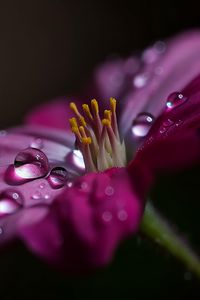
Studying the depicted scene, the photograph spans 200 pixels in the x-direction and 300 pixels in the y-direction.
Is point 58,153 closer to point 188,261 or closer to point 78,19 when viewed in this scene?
point 188,261

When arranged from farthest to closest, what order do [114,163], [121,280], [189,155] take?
1. [121,280]
2. [114,163]
3. [189,155]

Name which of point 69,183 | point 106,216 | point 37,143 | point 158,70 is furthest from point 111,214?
point 158,70

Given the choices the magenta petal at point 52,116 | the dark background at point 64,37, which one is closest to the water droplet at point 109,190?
the magenta petal at point 52,116

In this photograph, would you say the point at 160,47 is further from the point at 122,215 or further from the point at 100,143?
the point at 122,215

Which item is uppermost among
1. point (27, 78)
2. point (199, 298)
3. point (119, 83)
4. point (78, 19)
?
point (78, 19)

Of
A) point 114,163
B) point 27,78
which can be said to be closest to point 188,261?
point 114,163

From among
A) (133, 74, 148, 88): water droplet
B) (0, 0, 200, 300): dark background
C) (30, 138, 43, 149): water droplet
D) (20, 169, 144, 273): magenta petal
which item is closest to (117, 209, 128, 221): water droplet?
(20, 169, 144, 273): magenta petal
